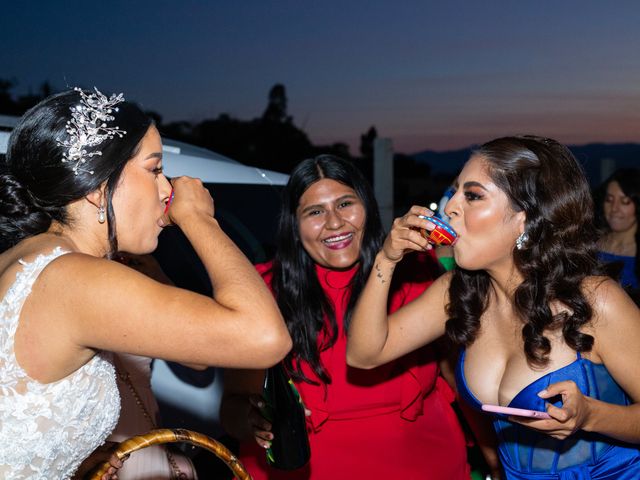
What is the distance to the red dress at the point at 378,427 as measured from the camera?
263 centimetres

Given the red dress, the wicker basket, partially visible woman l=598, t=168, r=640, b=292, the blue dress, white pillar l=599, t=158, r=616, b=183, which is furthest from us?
white pillar l=599, t=158, r=616, b=183

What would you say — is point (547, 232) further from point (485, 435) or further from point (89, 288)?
point (89, 288)

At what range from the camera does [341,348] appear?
9.36 feet

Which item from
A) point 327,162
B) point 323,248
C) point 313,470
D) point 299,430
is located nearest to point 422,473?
point 313,470

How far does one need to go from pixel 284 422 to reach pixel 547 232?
112cm

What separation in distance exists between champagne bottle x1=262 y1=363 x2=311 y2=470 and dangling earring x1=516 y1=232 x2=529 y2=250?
0.91m

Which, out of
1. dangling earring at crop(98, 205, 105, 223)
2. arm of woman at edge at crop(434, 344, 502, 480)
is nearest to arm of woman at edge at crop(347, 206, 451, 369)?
arm of woman at edge at crop(434, 344, 502, 480)

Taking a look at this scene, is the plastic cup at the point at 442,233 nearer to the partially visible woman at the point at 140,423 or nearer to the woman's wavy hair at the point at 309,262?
the woman's wavy hair at the point at 309,262

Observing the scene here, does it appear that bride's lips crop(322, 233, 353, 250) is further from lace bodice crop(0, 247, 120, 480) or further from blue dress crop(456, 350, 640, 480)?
lace bodice crop(0, 247, 120, 480)

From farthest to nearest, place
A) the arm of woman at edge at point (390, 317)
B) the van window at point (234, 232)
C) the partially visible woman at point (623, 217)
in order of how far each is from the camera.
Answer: the partially visible woman at point (623, 217)
the van window at point (234, 232)
the arm of woman at edge at point (390, 317)

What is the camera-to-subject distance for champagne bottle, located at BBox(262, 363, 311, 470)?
2.28m

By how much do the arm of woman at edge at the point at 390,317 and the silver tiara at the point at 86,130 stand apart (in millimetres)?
980

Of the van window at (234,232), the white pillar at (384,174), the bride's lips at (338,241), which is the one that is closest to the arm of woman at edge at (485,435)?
the bride's lips at (338,241)

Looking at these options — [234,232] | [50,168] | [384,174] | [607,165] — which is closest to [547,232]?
[50,168]
